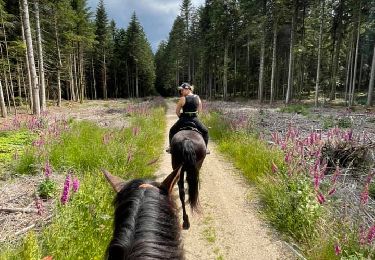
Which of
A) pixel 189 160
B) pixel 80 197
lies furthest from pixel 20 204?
pixel 189 160

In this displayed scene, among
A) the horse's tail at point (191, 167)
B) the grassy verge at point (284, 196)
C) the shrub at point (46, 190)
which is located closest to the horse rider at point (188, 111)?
the horse's tail at point (191, 167)

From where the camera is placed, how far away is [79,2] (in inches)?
1542

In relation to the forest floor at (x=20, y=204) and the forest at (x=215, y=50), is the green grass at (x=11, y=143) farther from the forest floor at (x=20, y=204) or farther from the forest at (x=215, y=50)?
the forest at (x=215, y=50)

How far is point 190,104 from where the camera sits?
291 inches

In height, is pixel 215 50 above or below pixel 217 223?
above

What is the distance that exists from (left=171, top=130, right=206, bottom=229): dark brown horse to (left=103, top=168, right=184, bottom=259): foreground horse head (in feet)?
11.6

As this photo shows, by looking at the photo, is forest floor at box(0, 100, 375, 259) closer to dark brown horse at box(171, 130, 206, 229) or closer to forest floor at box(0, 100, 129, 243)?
forest floor at box(0, 100, 129, 243)

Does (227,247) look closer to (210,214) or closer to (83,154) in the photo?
(210,214)

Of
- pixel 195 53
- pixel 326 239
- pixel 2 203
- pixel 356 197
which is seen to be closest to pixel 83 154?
pixel 2 203

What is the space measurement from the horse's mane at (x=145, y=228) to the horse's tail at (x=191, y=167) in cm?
365

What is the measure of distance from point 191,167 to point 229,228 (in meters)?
1.46

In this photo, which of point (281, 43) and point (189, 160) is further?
point (281, 43)

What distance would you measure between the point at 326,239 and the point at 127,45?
58041 mm

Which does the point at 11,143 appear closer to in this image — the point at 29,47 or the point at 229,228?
the point at 229,228
